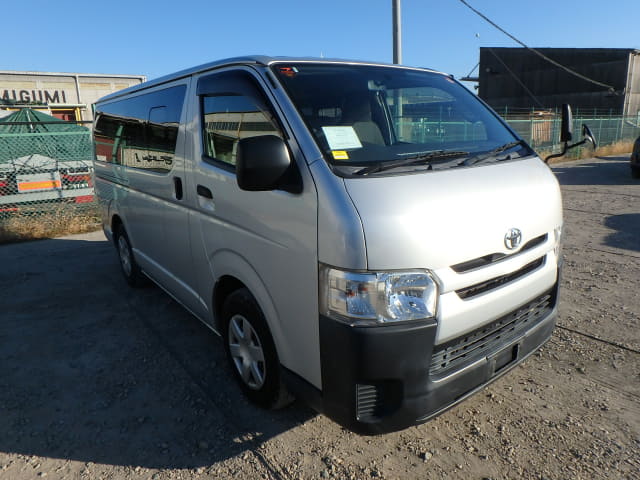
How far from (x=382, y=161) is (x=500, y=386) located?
172cm

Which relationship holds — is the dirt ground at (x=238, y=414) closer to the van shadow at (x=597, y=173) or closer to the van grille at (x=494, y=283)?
the van grille at (x=494, y=283)

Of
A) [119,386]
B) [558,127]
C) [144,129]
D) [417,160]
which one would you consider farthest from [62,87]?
[417,160]

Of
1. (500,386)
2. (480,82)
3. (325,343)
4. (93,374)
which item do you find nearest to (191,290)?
(93,374)

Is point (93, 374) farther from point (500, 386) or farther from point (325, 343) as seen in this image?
point (500, 386)

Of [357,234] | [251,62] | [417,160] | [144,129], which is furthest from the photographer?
[144,129]

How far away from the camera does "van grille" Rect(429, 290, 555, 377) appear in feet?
6.56

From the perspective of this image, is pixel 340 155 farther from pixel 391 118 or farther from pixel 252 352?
pixel 252 352

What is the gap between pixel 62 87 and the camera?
1027 inches

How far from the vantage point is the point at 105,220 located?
538 cm

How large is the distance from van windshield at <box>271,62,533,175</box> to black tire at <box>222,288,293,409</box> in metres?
0.98

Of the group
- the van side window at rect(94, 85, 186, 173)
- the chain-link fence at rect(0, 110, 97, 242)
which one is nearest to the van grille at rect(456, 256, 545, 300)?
the van side window at rect(94, 85, 186, 173)

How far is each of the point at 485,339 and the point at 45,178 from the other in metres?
8.65

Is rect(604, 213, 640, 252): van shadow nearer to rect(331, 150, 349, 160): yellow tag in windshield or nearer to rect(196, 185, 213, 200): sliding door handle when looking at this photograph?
rect(331, 150, 349, 160): yellow tag in windshield

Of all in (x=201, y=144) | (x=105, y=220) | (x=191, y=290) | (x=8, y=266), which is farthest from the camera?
(x=8, y=266)
